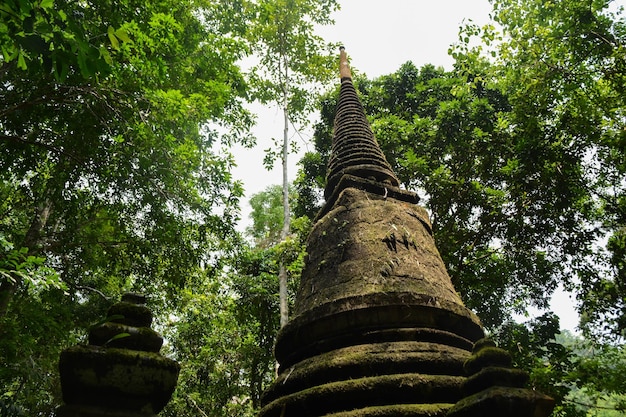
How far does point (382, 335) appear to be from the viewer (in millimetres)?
3006

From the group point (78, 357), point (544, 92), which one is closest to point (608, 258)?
point (544, 92)

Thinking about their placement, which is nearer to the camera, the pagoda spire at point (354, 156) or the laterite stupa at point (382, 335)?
the laterite stupa at point (382, 335)

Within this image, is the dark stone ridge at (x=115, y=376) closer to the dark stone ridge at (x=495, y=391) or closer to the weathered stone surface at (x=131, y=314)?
the weathered stone surface at (x=131, y=314)

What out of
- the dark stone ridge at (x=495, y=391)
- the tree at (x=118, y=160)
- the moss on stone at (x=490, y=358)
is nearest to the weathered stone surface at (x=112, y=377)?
the dark stone ridge at (x=495, y=391)

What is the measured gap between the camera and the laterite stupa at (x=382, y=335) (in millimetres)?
2229

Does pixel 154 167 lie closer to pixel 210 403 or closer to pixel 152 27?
pixel 152 27

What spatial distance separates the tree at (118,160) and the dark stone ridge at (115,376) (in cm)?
250

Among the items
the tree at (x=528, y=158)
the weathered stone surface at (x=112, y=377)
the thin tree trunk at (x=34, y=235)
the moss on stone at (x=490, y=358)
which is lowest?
the weathered stone surface at (x=112, y=377)

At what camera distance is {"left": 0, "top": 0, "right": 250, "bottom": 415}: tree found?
577cm

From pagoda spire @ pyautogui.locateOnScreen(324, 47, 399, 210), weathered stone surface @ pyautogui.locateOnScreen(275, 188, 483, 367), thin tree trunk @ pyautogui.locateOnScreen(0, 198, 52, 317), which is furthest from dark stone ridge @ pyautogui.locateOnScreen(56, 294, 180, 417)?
thin tree trunk @ pyautogui.locateOnScreen(0, 198, 52, 317)

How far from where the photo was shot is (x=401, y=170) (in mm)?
9953

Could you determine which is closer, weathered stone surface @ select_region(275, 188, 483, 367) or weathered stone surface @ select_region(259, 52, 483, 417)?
weathered stone surface @ select_region(259, 52, 483, 417)

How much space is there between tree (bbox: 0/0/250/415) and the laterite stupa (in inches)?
104

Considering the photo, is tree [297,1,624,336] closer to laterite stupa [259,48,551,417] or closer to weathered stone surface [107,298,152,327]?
laterite stupa [259,48,551,417]
